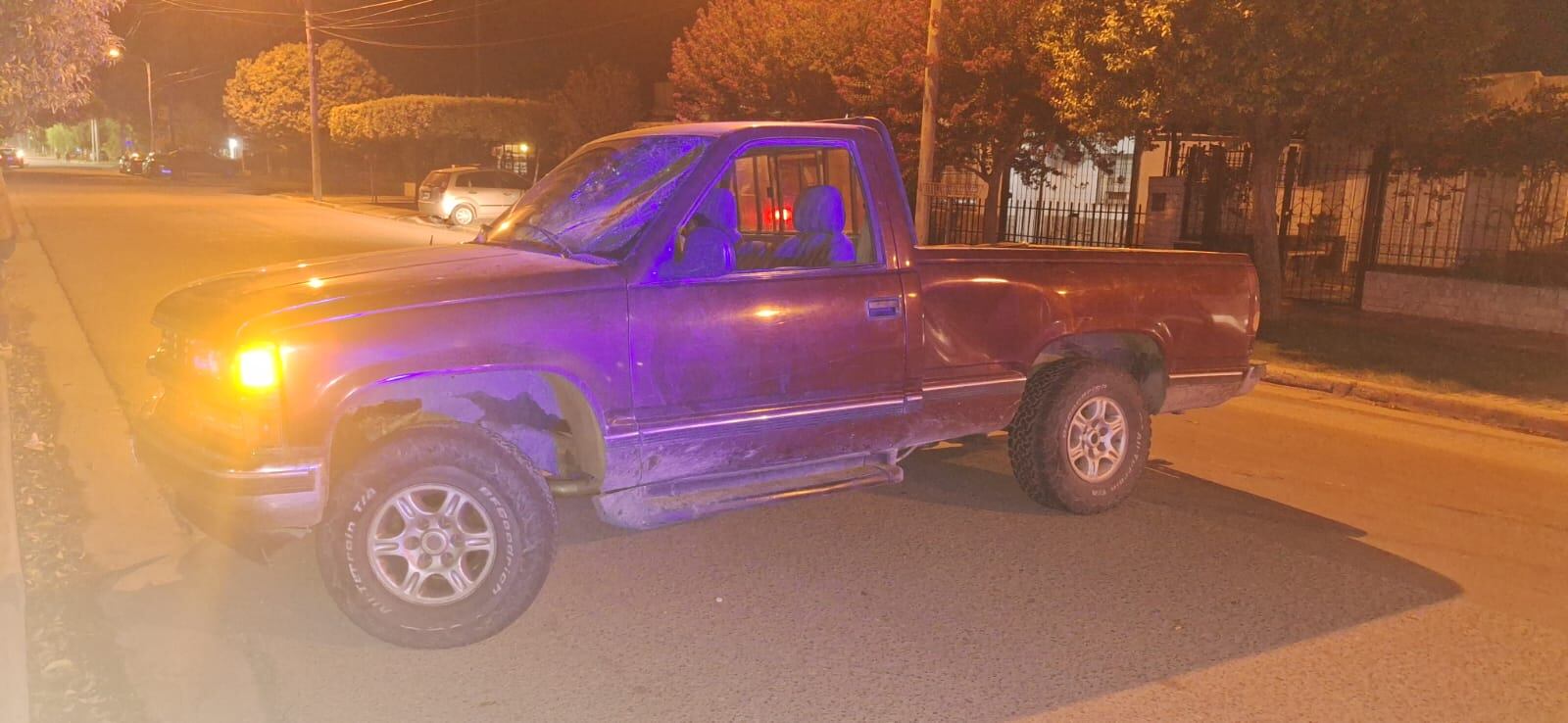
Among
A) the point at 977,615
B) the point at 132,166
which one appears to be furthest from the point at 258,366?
the point at 132,166

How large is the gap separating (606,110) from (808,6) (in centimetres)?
1801

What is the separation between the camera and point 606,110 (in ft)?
124

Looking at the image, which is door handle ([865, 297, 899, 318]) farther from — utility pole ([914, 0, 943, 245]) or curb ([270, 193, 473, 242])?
curb ([270, 193, 473, 242])

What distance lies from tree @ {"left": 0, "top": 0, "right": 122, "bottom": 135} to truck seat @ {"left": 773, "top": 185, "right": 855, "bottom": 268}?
38.6ft

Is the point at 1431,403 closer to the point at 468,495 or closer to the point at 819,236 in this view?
the point at 819,236

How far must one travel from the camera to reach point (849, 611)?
15.9ft

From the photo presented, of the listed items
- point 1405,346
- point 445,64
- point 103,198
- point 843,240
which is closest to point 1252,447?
point 843,240

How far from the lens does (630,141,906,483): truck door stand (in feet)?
15.6

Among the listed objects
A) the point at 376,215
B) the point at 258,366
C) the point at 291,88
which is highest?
the point at 291,88

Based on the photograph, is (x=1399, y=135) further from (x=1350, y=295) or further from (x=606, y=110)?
(x=606, y=110)

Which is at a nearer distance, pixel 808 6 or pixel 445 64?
pixel 808 6

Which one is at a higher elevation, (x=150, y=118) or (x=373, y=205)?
(x=150, y=118)

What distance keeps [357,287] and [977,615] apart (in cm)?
284

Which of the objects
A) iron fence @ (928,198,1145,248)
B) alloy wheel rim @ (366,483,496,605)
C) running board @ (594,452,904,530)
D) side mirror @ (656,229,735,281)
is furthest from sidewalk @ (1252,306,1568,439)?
alloy wheel rim @ (366,483,496,605)
